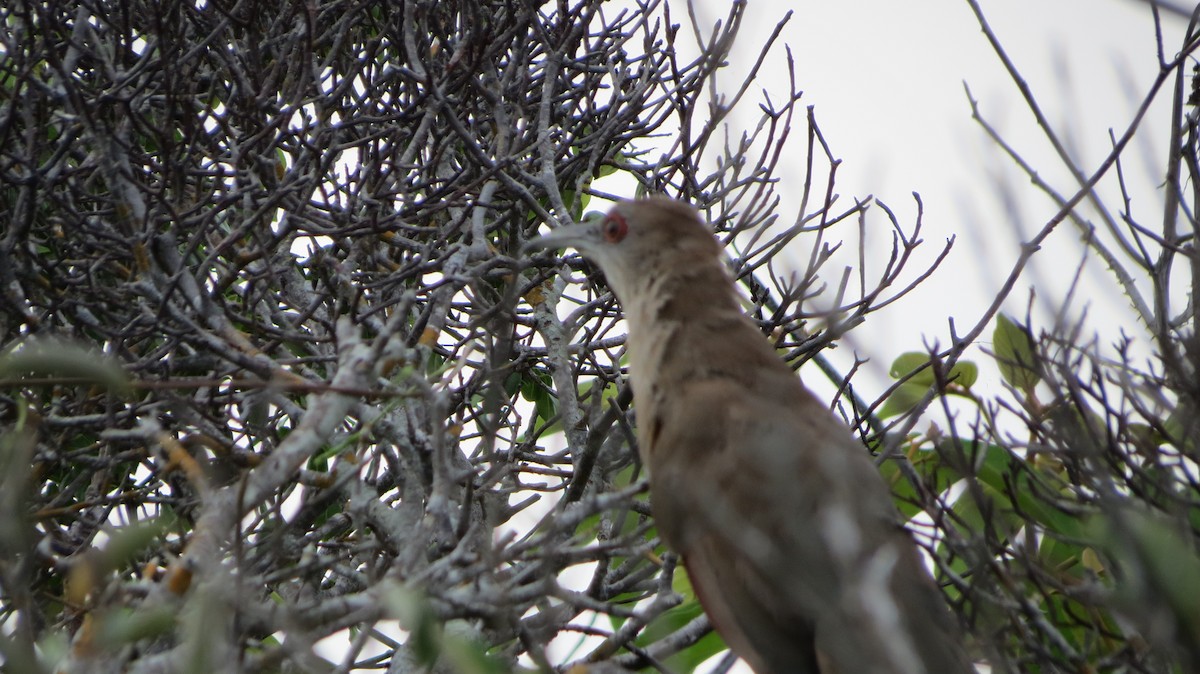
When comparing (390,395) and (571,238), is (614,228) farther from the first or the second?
(390,395)

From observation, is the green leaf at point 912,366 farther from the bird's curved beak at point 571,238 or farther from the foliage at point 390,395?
the bird's curved beak at point 571,238

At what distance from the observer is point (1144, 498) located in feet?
9.39

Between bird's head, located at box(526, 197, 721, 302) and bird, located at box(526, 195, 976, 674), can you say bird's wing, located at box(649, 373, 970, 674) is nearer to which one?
bird, located at box(526, 195, 976, 674)

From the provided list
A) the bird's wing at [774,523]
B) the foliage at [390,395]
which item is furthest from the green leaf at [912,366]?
the bird's wing at [774,523]

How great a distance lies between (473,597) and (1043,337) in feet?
6.64

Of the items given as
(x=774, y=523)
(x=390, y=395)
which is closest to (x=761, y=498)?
(x=774, y=523)

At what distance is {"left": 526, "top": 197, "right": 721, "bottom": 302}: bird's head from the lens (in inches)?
183

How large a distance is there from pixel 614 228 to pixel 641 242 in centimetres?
14

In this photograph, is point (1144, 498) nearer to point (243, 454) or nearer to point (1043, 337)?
point (1043, 337)

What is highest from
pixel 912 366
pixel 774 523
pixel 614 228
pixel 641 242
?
pixel 614 228

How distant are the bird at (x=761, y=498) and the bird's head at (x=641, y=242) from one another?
216 millimetres

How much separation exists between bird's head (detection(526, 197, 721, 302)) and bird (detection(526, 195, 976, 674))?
0.22 m

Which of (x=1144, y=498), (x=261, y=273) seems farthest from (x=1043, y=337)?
(x=261, y=273)

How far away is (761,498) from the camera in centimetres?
353
